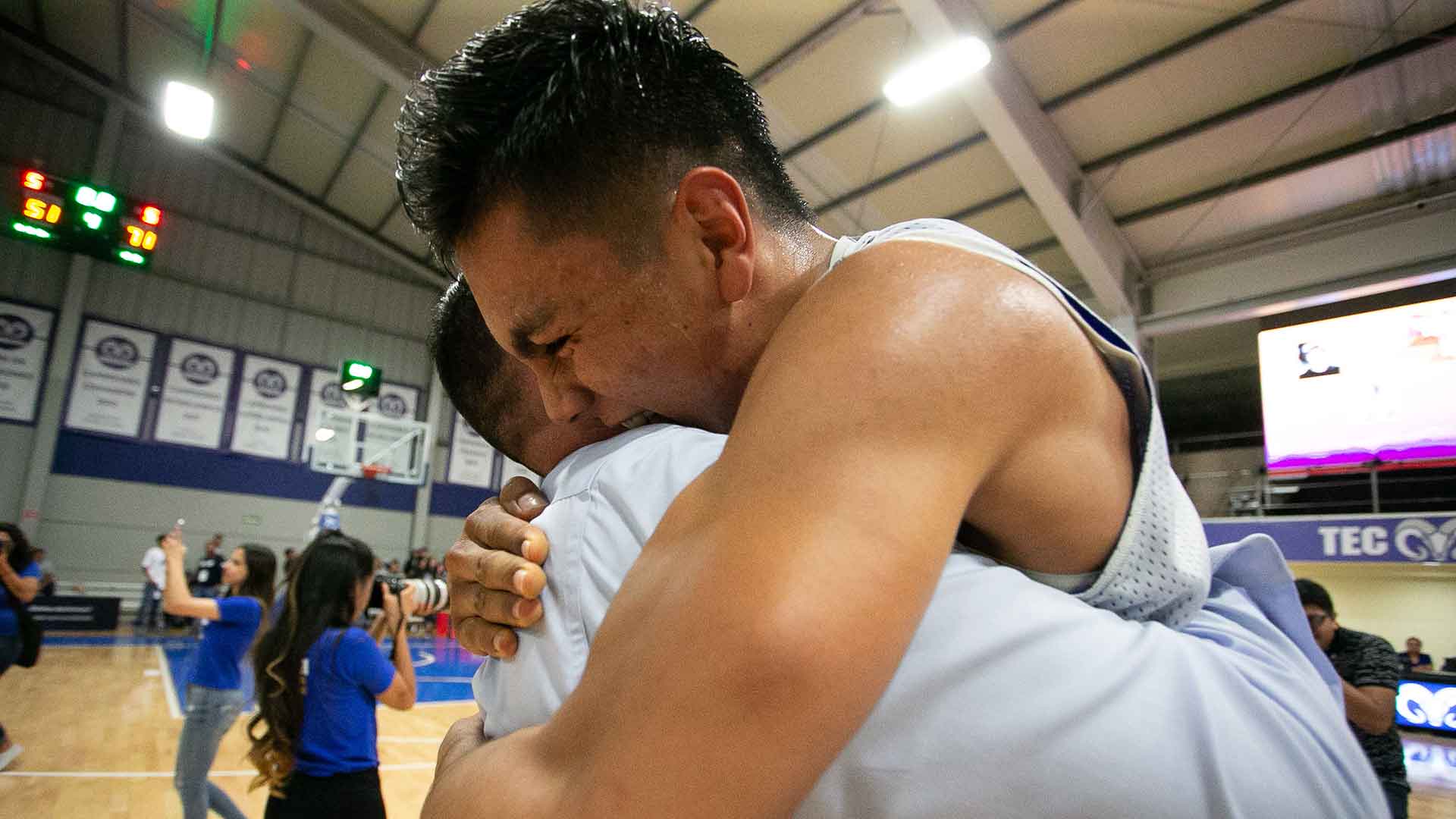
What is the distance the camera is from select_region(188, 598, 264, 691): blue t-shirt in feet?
13.4

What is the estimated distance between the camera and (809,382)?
59cm

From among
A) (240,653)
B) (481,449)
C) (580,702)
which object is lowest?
(240,653)

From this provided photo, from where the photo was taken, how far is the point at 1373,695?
136 inches

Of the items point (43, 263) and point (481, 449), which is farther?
point (481, 449)

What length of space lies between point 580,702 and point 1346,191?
10808 millimetres

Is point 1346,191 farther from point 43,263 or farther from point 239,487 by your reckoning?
point 43,263

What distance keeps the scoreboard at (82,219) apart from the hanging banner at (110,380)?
7.11m

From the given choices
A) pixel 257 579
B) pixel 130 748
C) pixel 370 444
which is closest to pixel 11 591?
pixel 130 748

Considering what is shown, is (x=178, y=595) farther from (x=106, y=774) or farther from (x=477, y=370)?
(x=477, y=370)

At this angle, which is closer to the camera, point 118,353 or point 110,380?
point 110,380

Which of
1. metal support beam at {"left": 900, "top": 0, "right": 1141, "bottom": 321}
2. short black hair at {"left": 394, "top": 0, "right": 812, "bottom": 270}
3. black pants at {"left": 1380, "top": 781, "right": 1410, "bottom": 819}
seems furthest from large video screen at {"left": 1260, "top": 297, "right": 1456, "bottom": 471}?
short black hair at {"left": 394, "top": 0, "right": 812, "bottom": 270}

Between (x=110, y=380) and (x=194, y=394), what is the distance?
48.9 inches

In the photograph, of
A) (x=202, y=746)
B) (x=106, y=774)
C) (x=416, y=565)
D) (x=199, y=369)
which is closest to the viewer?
(x=202, y=746)

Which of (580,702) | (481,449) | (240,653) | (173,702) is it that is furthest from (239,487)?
(580,702)
